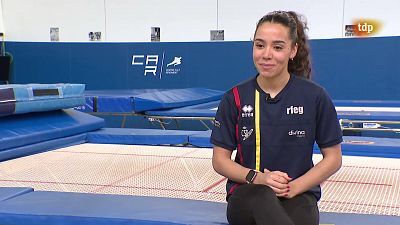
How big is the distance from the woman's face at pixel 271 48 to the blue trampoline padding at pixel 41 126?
6.69 ft

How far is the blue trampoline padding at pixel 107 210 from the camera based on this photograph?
5.59 feet

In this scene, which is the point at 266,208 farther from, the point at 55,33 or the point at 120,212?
the point at 55,33

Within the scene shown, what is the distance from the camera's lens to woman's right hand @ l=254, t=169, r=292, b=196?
145 centimetres

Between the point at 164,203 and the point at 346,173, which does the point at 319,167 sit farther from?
the point at 346,173

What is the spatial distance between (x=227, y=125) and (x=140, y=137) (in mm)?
2053

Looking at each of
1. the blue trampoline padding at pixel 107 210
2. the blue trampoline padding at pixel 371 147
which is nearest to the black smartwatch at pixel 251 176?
the blue trampoline padding at pixel 107 210

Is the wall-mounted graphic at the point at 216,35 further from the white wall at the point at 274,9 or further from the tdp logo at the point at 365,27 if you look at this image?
the tdp logo at the point at 365,27

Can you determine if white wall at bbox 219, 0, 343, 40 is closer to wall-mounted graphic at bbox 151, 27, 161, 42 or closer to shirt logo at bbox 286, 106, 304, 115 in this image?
wall-mounted graphic at bbox 151, 27, 161, 42

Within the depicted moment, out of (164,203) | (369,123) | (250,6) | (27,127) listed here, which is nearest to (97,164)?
(27,127)

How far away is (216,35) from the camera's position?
23.0 feet

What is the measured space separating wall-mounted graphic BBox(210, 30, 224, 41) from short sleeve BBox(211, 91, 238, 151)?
5461mm

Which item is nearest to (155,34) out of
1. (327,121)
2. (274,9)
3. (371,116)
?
(274,9)

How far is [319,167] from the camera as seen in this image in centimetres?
154

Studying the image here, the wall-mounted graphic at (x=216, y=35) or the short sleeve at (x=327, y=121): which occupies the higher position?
the wall-mounted graphic at (x=216, y=35)
